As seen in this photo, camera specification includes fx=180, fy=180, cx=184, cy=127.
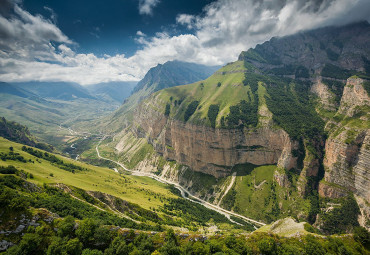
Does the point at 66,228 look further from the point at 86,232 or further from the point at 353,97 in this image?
the point at 353,97

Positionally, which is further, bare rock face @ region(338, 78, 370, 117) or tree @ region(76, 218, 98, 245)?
bare rock face @ region(338, 78, 370, 117)

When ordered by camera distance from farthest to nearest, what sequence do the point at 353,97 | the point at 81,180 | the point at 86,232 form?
the point at 353,97 < the point at 81,180 < the point at 86,232

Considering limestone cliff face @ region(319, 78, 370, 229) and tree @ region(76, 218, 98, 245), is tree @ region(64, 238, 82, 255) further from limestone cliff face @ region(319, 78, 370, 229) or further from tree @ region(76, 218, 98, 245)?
limestone cliff face @ region(319, 78, 370, 229)

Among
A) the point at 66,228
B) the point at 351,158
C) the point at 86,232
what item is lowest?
the point at 86,232

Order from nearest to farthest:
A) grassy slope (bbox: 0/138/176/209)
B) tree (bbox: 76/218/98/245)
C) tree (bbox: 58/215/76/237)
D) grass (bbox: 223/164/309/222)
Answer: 1. tree (bbox: 58/215/76/237)
2. tree (bbox: 76/218/98/245)
3. grassy slope (bbox: 0/138/176/209)
4. grass (bbox: 223/164/309/222)

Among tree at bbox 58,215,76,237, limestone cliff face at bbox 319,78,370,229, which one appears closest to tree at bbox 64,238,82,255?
tree at bbox 58,215,76,237

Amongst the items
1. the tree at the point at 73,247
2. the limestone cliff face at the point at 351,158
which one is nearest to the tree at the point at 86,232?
the tree at the point at 73,247

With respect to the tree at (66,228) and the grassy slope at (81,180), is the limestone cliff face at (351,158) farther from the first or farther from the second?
the tree at (66,228)

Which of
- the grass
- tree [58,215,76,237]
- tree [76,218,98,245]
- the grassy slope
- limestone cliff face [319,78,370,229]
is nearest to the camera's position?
tree [58,215,76,237]

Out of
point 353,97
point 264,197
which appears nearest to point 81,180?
point 264,197

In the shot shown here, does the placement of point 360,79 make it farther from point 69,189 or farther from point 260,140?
point 69,189
